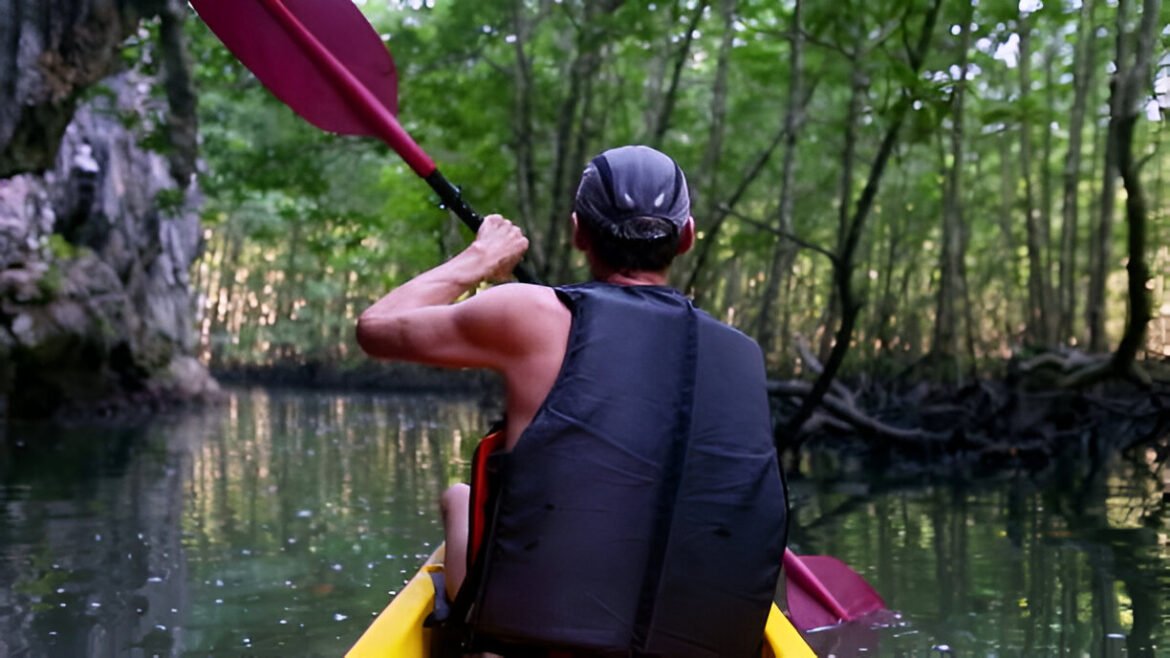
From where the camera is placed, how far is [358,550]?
22.8 ft

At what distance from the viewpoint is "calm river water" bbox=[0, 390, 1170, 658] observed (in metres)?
4.99

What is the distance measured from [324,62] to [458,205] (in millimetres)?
575

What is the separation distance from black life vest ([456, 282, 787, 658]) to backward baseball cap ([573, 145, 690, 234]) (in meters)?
0.18

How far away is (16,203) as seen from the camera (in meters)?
17.0

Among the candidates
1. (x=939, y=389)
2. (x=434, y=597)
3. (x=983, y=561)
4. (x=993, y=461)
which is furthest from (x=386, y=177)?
(x=434, y=597)

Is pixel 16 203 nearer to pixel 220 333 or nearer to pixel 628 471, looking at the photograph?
pixel 628 471

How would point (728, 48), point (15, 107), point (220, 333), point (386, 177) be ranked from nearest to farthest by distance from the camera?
point (15, 107)
point (728, 48)
point (386, 177)
point (220, 333)

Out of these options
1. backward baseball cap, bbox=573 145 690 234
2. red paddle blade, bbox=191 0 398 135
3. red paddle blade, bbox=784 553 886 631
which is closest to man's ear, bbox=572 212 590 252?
backward baseball cap, bbox=573 145 690 234

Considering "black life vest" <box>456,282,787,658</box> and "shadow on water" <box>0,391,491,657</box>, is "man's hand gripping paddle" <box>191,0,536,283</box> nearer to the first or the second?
"black life vest" <box>456,282,787,658</box>

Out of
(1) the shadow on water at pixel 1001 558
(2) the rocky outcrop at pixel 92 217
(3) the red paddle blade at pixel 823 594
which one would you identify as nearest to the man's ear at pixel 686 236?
(3) the red paddle blade at pixel 823 594

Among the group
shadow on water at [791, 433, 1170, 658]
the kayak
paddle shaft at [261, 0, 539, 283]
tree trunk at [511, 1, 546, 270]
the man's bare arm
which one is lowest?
shadow on water at [791, 433, 1170, 658]

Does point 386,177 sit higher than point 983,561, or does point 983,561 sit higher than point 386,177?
point 386,177

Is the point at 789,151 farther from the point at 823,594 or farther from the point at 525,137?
the point at 823,594

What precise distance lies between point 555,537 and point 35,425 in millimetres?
17072
